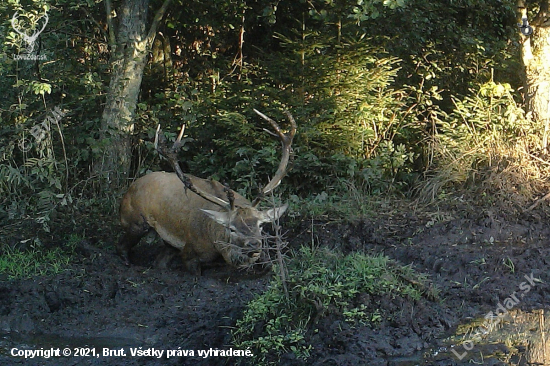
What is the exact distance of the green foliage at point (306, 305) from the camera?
6055 millimetres

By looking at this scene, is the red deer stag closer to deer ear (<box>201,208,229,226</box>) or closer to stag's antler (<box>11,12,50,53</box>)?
deer ear (<box>201,208,229,226</box>)

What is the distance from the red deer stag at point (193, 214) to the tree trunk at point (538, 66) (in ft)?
13.3

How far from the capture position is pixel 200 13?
12664 millimetres

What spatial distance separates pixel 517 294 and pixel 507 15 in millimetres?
6961

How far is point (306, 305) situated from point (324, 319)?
0.19m

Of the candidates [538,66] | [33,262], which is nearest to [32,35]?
[33,262]

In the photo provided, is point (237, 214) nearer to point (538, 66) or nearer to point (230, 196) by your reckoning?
point (230, 196)

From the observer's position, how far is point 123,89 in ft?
34.8

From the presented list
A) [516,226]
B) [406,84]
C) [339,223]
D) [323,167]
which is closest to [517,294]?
[516,226]

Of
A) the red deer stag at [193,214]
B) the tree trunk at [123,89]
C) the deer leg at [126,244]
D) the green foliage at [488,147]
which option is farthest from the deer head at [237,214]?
the green foliage at [488,147]

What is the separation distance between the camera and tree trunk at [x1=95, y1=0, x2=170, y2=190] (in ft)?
34.4

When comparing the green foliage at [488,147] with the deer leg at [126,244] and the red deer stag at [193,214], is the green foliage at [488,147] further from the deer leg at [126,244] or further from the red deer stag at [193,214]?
the deer leg at [126,244]

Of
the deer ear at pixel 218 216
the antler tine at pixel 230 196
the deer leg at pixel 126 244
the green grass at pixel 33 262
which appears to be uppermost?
the antler tine at pixel 230 196

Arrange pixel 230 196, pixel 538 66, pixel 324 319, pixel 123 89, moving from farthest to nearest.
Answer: pixel 538 66, pixel 123 89, pixel 230 196, pixel 324 319
